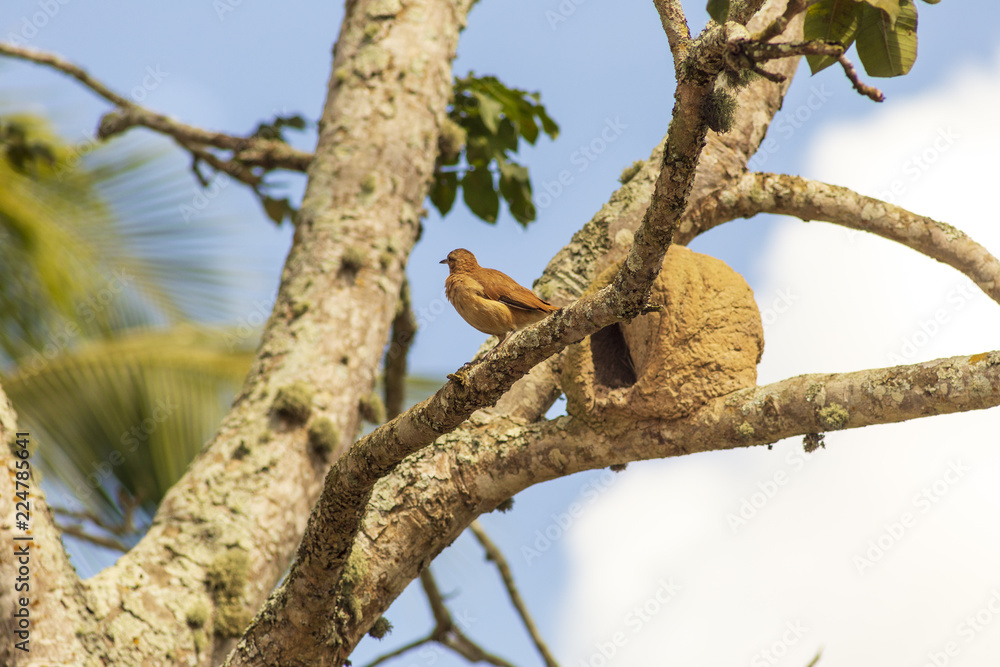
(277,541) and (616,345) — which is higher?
(616,345)

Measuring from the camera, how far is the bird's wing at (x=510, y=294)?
4.05 metres

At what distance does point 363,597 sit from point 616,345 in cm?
197

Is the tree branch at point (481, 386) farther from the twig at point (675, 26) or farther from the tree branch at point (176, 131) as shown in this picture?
the tree branch at point (176, 131)

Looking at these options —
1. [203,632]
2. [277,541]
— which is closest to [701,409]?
[277,541]

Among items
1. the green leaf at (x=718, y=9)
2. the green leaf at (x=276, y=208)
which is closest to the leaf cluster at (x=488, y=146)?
the green leaf at (x=276, y=208)

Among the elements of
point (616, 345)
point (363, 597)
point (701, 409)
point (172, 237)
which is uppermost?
point (172, 237)

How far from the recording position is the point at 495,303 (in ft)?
13.3

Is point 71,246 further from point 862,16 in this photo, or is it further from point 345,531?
point 862,16

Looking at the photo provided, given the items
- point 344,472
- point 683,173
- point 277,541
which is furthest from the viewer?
point 277,541

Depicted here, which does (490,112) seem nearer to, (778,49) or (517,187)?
(517,187)

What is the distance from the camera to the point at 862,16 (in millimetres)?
2629

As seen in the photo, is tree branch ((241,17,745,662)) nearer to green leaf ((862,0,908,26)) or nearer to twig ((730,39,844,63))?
twig ((730,39,844,63))

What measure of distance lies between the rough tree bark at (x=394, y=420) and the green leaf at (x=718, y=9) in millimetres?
465

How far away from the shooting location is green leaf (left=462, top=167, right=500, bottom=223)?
6168mm
